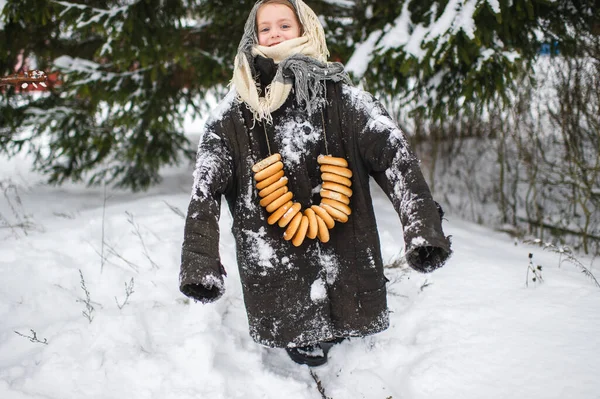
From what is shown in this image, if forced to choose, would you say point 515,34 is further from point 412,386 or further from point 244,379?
point 244,379

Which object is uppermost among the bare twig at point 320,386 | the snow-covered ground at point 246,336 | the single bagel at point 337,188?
the single bagel at point 337,188

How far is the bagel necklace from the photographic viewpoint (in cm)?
191

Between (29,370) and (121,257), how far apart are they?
101 centimetres

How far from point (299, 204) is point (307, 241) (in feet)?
0.75

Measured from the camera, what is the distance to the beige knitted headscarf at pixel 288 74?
1.95 meters

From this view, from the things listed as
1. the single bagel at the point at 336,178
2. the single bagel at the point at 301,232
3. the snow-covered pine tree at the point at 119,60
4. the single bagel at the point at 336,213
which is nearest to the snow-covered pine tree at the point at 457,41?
the snow-covered pine tree at the point at 119,60

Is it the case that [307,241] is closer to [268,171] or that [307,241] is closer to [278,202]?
[278,202]

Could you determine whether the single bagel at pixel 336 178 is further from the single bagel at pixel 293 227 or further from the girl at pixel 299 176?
the single bagel at pixel 293 227

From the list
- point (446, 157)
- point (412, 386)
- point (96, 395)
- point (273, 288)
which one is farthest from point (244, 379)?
point (446, 157)

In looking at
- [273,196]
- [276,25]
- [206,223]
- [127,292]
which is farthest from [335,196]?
[127,292]

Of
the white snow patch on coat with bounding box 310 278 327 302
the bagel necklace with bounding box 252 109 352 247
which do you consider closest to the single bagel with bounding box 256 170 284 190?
the bagel necklace with bounding box 252 109 352 247

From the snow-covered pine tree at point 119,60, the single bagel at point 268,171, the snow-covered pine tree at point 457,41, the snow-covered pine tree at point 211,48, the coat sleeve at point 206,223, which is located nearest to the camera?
the coat sleeve at point 206,223

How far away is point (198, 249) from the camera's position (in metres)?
1.68

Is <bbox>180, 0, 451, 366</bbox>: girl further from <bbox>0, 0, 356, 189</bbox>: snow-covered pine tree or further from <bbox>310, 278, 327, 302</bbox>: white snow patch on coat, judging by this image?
<bbox>0, 0, 356, 189</bbox>: snow-covered pine tree
